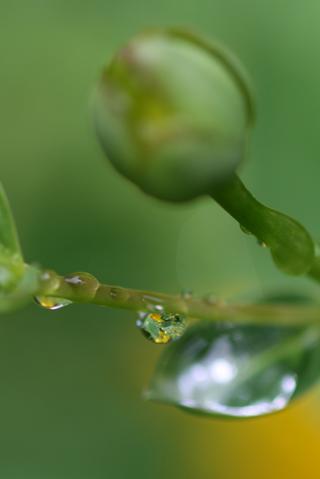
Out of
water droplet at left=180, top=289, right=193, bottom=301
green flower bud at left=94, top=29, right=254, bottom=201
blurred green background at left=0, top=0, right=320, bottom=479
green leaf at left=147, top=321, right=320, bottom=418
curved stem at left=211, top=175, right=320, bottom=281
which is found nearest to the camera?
green flower bud at left=94, top=29, right=254, bottom=201

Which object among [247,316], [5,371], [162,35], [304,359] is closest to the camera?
[162,35]

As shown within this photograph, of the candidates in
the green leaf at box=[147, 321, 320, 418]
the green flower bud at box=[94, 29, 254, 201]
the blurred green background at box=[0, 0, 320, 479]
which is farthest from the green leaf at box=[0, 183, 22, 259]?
the blurred green background at box=[0, 0, 320, 479]

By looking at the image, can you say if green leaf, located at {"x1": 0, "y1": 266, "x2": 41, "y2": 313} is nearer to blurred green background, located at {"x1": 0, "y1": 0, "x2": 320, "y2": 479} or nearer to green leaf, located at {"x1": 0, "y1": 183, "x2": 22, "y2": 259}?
green leaf, located at {"x1": 0, "y1": 183, "x2": 22, "y2": 259}

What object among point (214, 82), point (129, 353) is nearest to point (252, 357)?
point (214, 82)

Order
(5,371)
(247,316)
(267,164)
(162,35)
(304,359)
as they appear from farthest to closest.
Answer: (267,164), (5,371), (304,359), (247,316), (162,35)

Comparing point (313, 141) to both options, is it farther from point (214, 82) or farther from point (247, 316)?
point (214, 82)

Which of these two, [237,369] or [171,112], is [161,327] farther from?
[171,112]
